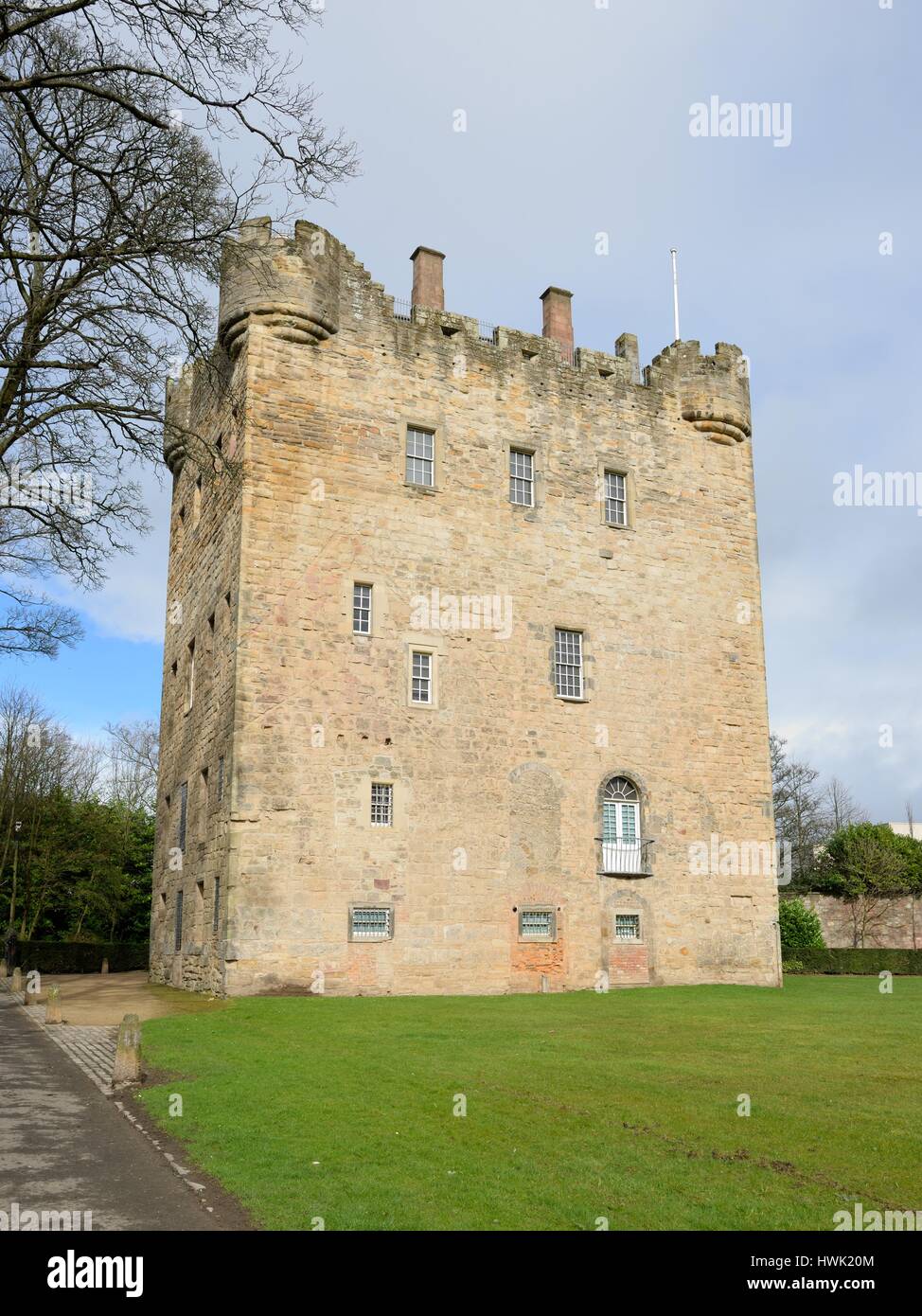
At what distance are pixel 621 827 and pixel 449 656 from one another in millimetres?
6350

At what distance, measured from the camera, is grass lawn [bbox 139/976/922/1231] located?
7082 millimetres

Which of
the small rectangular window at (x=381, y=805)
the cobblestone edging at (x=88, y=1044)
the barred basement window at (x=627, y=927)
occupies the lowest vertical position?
the cobblestone edging at (x=88, y=1044)

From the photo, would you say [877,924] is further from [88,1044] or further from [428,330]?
[88,1044]

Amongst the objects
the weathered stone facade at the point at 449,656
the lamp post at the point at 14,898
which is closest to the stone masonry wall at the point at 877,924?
the weathered stone facade at the point at 449,656

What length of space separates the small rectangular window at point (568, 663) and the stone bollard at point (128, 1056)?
627 inches

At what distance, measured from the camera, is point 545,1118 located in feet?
31.7

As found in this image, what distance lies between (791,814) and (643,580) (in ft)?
115

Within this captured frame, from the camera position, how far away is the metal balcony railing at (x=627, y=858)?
26.6 meters

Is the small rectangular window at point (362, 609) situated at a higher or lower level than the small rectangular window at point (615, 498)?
lower

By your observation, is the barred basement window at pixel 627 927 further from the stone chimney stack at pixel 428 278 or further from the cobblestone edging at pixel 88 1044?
the stone chimney stack at pixel 428 278

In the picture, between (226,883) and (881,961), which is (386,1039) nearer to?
(226,883)

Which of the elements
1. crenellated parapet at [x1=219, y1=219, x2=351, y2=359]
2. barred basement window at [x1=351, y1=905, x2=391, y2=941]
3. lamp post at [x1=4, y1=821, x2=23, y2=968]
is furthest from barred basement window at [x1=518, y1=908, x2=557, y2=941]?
lamp post at [x1=4, y1=821, x2=23, y2=968]

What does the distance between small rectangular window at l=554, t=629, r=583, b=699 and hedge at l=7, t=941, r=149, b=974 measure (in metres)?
22.2

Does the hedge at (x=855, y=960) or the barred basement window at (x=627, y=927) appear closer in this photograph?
the barred basement window at (x=627, y=927)
